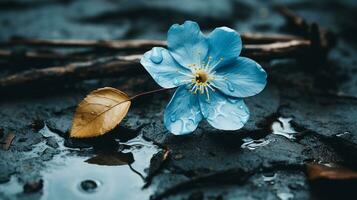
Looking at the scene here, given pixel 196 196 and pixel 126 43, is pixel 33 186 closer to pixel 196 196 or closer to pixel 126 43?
pixel 196 196

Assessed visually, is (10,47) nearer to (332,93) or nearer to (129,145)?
(129,145)

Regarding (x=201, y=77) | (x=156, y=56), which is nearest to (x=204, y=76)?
(x=201, y=77)

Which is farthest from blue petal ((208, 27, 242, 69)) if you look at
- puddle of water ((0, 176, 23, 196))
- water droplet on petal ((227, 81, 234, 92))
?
puddle of water ((0, 176, 23, 196))

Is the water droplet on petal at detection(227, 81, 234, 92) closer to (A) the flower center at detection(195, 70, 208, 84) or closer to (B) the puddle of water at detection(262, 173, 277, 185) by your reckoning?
(A) the flower center at detection(195, 70, 208, 84)

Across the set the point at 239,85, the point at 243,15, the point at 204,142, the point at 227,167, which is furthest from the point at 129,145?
the point at 243,15

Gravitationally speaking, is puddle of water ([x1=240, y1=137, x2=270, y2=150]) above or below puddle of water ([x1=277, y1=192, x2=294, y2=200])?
above

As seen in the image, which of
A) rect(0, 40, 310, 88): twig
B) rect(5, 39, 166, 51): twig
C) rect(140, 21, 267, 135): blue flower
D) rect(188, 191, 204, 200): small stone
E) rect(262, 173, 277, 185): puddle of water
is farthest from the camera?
rect(5, 39, 166, 51): twig
